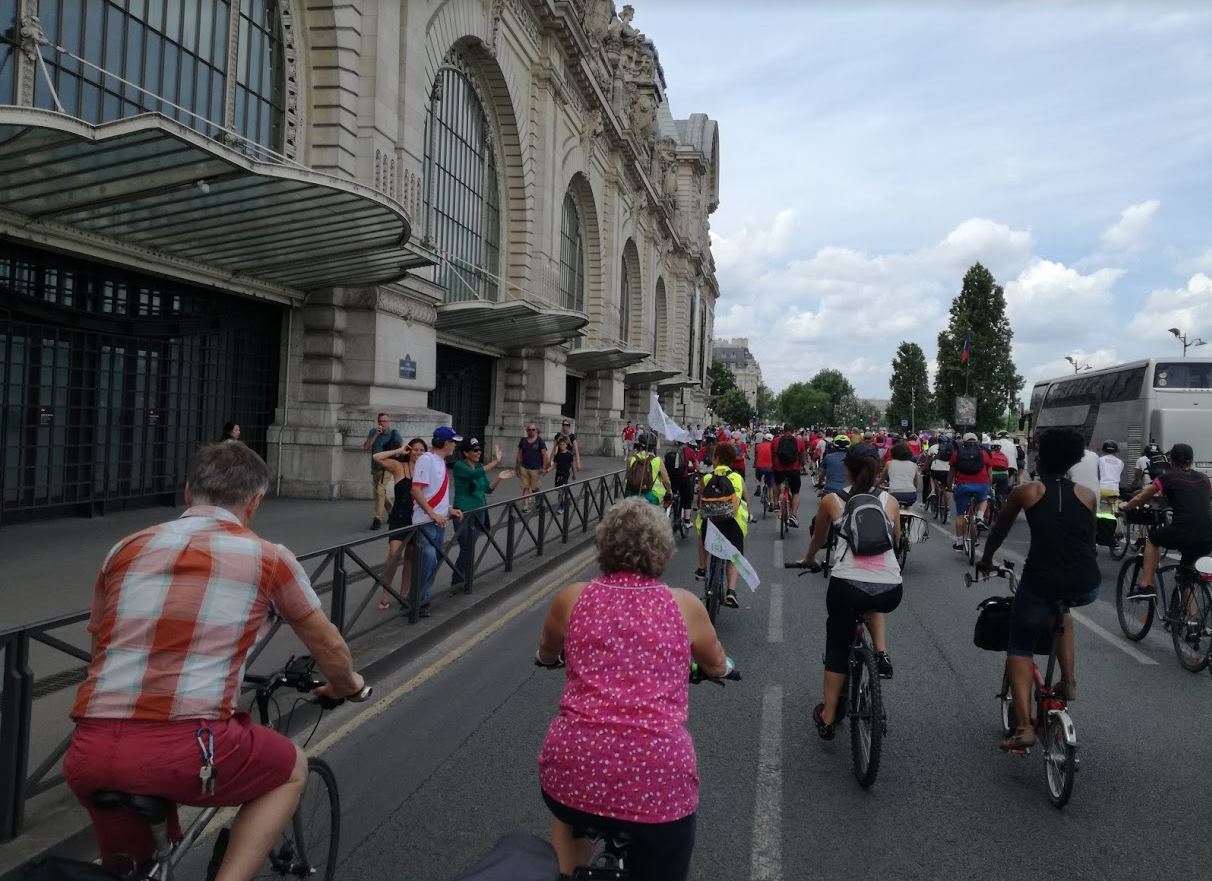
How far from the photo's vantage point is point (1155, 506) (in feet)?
26.7

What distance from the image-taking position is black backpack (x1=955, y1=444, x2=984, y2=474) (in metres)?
12.1

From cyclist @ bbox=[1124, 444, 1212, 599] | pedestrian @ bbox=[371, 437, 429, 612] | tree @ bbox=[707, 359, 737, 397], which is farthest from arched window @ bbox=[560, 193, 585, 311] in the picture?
tree @ bbox=[707, 359, 737, 397]

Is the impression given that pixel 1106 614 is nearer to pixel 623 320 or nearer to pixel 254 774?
pixel 254 774

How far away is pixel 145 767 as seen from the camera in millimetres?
2227

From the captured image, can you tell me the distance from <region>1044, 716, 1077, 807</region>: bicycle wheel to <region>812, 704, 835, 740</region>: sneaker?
3.48 feet

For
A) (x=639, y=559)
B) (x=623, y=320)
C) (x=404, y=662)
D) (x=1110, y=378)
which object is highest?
(x=623, y=320)

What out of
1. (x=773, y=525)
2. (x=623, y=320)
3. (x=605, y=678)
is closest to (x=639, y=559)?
(x=605, y=678)

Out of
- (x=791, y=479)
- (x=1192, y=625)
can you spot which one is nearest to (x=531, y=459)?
(x=791, y=479)

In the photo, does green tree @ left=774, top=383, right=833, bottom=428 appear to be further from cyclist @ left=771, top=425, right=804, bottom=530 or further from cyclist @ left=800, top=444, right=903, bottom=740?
cyclist @ left=800, top=444, right=903, bottom=740

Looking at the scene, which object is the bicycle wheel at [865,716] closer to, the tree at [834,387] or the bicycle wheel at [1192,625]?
the bicycle wheel at [1192,625]

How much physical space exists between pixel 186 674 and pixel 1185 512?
7.28m

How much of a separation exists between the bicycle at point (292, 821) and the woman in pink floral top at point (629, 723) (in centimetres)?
78

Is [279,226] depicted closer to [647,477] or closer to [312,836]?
[647,477]

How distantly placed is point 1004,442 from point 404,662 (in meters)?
13.2
